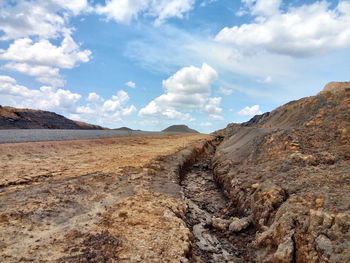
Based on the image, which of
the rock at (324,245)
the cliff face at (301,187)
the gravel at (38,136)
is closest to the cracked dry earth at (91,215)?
the cliff face at (301,187)

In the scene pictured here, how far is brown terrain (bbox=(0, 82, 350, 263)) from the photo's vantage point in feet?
20.2

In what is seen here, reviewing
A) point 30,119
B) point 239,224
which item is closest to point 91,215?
point 239,224

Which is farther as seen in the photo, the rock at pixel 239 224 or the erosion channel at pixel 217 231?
Answer: the rock at pixel 239 224

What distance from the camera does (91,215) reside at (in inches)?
325

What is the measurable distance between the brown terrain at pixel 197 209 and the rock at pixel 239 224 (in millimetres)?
31

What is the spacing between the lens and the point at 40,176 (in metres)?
12.5

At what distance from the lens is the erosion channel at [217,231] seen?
24.5ft

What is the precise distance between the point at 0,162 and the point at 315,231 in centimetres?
1585

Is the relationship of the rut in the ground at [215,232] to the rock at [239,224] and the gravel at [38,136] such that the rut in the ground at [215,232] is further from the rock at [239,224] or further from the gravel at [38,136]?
the gravel at [38,136]

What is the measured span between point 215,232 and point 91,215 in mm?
4002

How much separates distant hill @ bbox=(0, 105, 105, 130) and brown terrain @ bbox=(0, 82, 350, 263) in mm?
69712

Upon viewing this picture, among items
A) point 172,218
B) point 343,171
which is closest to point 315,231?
point 343,171

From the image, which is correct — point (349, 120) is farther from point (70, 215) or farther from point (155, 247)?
point (70, 215)

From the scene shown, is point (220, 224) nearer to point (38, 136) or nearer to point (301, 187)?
point (301, 187)
